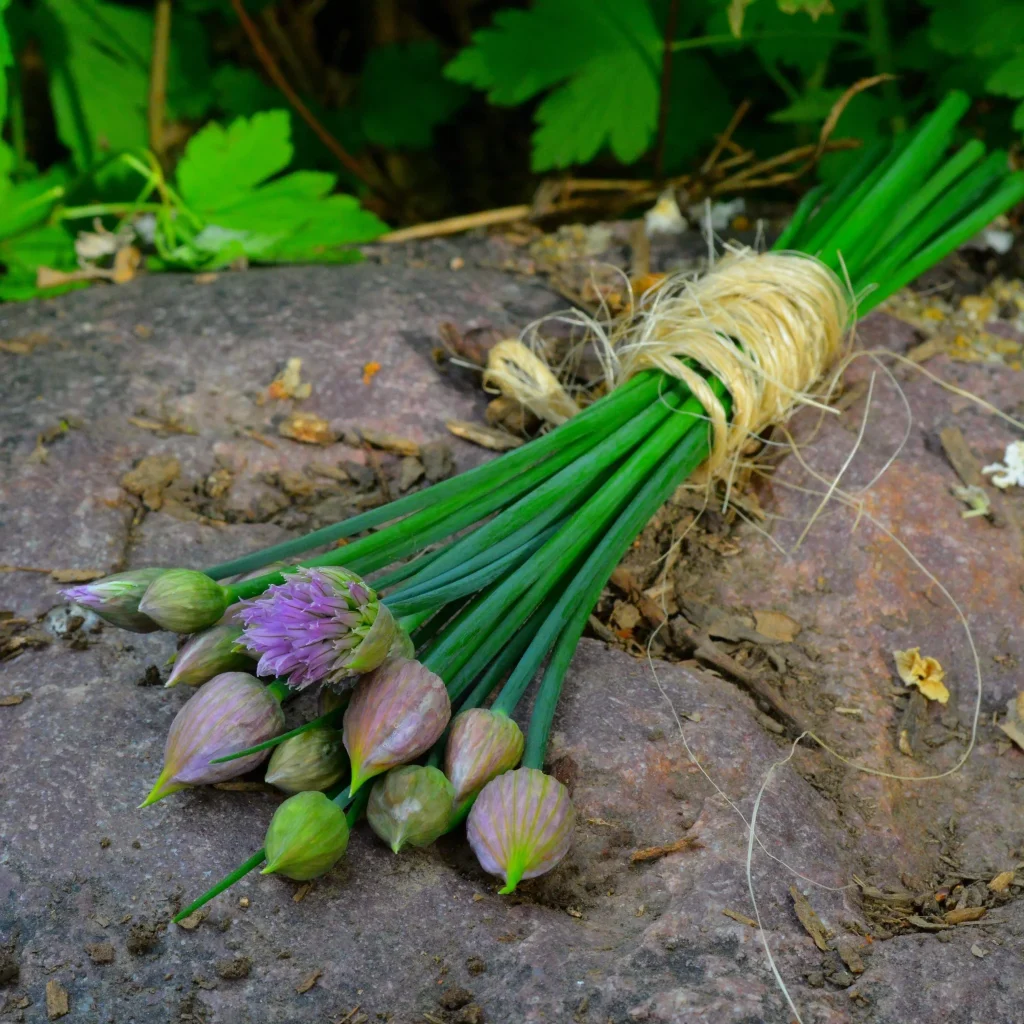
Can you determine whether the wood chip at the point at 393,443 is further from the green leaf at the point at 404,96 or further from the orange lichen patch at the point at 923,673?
the green leaf at the point at 404,96

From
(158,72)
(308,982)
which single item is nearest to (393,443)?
(308,982)

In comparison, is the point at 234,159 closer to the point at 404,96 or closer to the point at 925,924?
the point at 404,96

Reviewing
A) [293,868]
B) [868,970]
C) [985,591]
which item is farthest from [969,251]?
[293,868]

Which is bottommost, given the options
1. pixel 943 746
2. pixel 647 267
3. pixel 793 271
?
pixel 943 746

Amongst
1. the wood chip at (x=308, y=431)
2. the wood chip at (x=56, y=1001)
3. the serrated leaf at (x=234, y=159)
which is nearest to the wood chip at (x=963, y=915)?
the wood chip at (x=56, y=1001)

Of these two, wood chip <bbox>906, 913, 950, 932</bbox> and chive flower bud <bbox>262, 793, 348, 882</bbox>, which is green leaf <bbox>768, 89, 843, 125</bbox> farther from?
chive flower bud <bbox>262, 793, 348, 882</bbox>

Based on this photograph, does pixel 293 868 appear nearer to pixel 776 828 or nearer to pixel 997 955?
pixel 776 828
